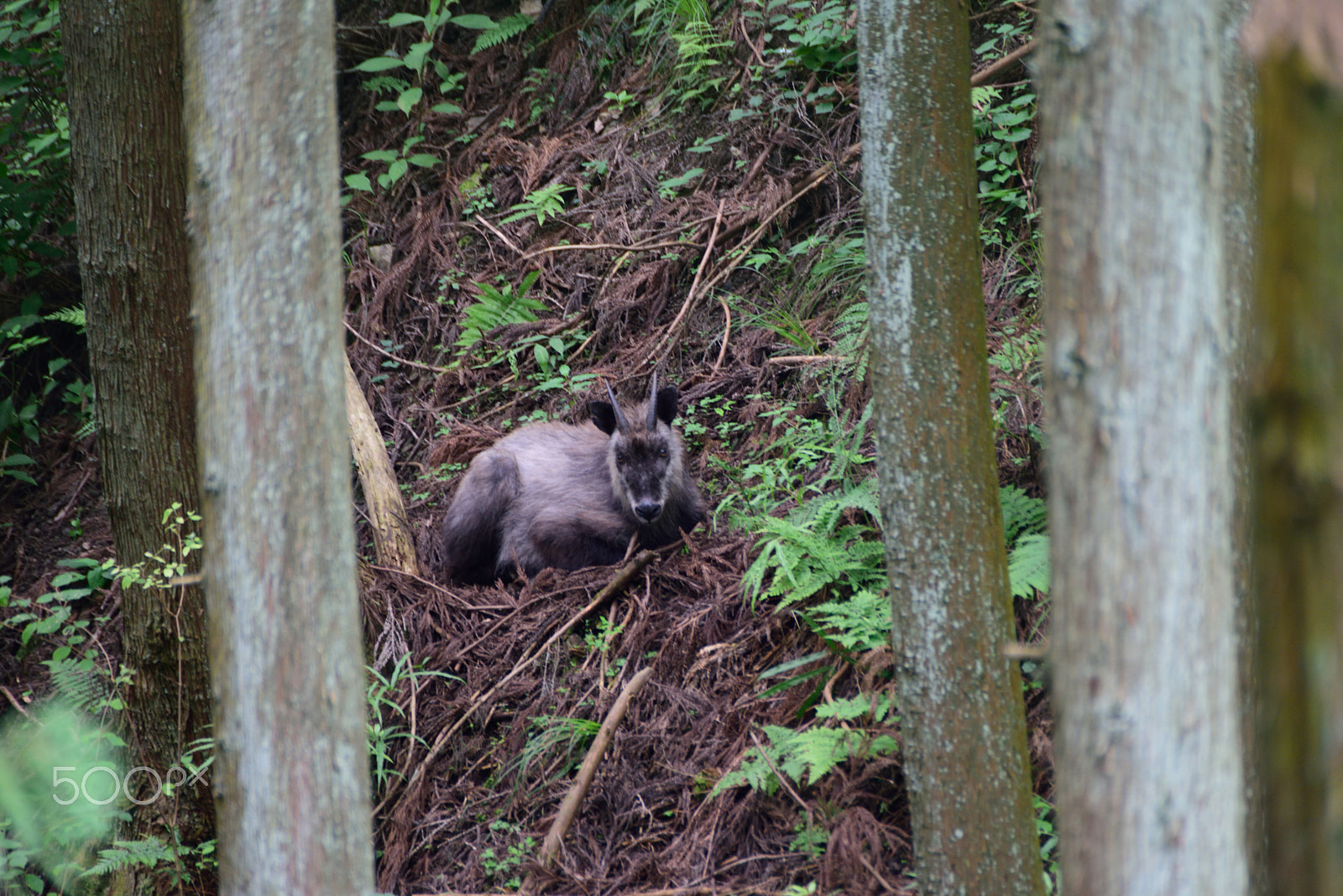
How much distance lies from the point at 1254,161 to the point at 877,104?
114cm

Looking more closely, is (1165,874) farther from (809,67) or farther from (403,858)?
(809,67)

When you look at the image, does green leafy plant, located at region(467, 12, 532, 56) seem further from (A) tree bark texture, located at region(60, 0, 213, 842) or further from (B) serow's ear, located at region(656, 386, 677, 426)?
(A) tree bark texture, located at region(60, 0, 213, 842)

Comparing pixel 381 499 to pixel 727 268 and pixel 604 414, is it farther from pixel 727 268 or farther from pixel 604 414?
pixel 727 268

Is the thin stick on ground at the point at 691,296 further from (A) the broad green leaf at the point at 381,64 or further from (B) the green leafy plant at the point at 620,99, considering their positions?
(A) the broad green leaf at the point at 381,64

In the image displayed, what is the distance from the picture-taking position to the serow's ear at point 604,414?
6746 millimetres

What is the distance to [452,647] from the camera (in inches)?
227

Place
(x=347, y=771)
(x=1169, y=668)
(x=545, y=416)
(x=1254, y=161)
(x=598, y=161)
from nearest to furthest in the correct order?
(x=1169, y=668), (x=347, y=771), (x=1254, y=161), (x=545, y=416), (x=598, y=161)

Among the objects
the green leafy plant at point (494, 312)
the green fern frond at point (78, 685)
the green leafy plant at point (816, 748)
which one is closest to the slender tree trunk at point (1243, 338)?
the green leafy plant at point (816, 748)

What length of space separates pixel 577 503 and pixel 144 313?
304cm

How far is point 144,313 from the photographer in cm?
478

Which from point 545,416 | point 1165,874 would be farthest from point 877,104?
point 545,416

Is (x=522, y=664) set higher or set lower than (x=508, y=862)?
higher

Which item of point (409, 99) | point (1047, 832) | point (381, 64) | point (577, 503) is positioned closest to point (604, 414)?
point (577, 503)

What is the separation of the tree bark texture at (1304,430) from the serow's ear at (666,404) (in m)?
4.95
